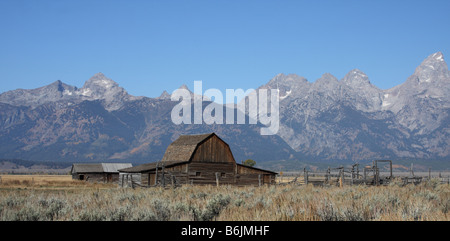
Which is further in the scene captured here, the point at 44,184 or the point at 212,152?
the point at 44,184

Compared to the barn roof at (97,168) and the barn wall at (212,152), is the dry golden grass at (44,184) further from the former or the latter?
the barn roof at (97,168)

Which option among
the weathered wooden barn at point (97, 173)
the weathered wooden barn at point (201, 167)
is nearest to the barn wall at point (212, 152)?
the weathered wooden barn at point (201, 167)

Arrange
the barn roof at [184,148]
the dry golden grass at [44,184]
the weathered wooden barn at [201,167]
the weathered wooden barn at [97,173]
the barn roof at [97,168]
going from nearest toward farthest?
the weathered wooden barn at [201,167] → the barn roof at [184,148] → the dry golden grass at [44,184] → the weathered wooden barn at [97,173] → the barn roof at [97,168]

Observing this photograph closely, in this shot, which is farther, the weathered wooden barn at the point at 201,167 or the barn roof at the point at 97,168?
the barn roof at the point at 97,168

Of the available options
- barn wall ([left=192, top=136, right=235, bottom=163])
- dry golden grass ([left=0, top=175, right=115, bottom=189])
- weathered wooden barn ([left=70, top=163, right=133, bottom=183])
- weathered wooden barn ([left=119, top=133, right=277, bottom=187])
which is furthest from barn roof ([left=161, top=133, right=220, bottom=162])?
weathered wooden barn ([left=70, top=163, right=133, bottom=183])

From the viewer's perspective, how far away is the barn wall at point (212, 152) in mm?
48781

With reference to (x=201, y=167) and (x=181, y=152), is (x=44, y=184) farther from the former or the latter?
(x=201, y=167)

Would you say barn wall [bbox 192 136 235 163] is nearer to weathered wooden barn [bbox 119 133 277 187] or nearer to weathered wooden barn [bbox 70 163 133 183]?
weathered wooden barn [bbox 119 133 277 187]

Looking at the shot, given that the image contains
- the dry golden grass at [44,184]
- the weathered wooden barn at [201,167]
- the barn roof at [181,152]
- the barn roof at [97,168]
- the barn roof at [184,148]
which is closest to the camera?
the weathered wooden barn at [201,167]

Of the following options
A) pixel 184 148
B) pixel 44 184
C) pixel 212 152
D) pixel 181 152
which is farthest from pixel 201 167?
pixel 44 184

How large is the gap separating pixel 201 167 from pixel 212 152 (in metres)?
2.33

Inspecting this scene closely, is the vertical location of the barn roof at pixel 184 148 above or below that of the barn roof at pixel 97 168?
above

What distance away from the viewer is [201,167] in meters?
48.5
